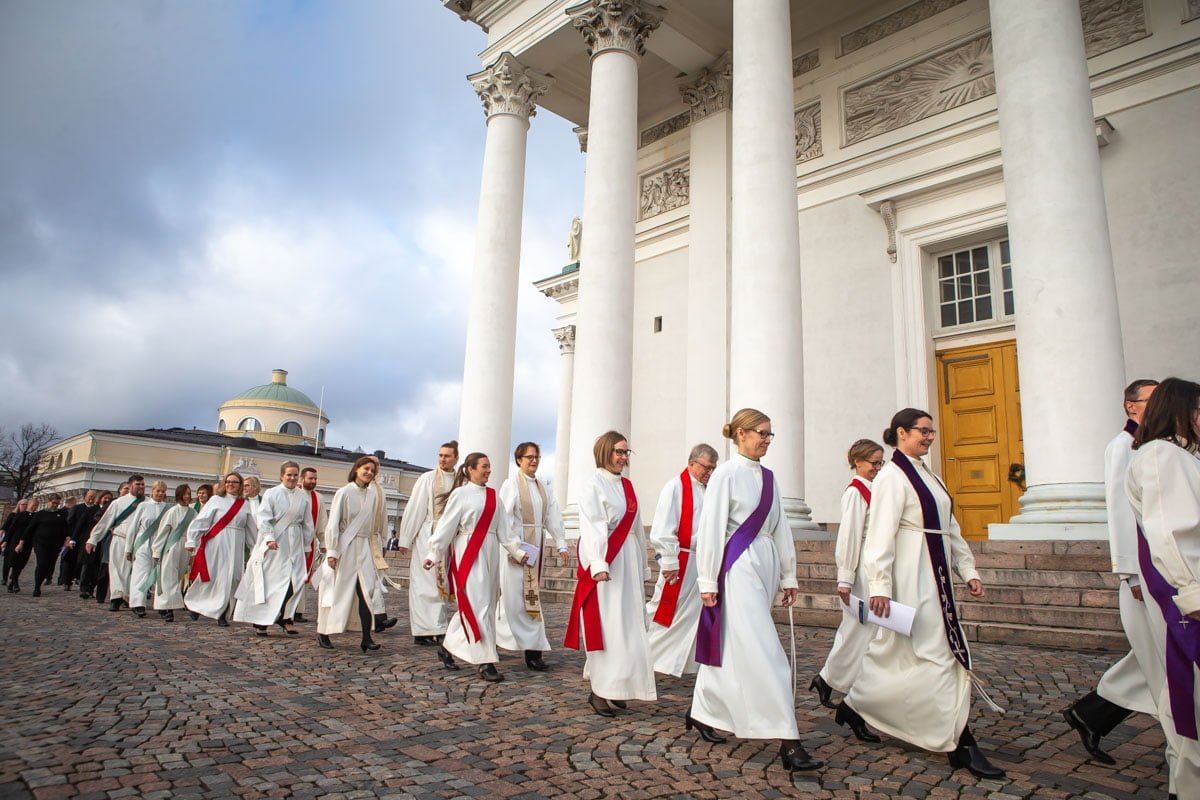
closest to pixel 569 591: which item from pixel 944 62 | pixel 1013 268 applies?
pixel 1013 268

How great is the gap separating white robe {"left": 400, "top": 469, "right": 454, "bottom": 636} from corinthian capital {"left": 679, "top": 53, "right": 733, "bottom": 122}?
11726 millimetres

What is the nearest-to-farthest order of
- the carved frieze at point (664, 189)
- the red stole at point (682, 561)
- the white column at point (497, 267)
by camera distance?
1. the red stole at point (682, 561)
2. the white column at point (497, 267)
3. the carved frieze at point (664, 189)

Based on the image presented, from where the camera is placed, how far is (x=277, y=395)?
72.9 meters

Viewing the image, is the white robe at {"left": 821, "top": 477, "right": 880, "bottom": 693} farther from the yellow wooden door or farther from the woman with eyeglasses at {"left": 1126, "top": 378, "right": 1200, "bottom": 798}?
the yellow wooden door

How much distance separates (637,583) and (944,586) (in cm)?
214

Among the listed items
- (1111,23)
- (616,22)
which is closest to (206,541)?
(616,22)

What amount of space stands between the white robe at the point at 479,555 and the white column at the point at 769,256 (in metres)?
4.16

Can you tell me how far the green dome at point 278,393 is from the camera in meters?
72.4

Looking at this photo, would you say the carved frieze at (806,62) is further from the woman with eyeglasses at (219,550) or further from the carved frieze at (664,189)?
the woman with eyeglasses at (219,550)

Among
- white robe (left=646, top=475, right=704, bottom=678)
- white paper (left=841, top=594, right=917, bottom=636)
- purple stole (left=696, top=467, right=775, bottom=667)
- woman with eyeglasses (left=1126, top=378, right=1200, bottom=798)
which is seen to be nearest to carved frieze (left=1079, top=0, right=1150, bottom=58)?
white robe (left=646, top=475, right=704, bottom=678)

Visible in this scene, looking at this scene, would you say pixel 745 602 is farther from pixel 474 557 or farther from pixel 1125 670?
pixel 474 557

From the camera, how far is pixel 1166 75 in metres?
11.3

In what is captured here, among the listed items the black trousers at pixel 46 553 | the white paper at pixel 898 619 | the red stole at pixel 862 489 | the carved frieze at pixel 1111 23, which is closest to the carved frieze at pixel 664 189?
the carved frieze at pixel 1111 23

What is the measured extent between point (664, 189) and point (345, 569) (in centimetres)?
1305
